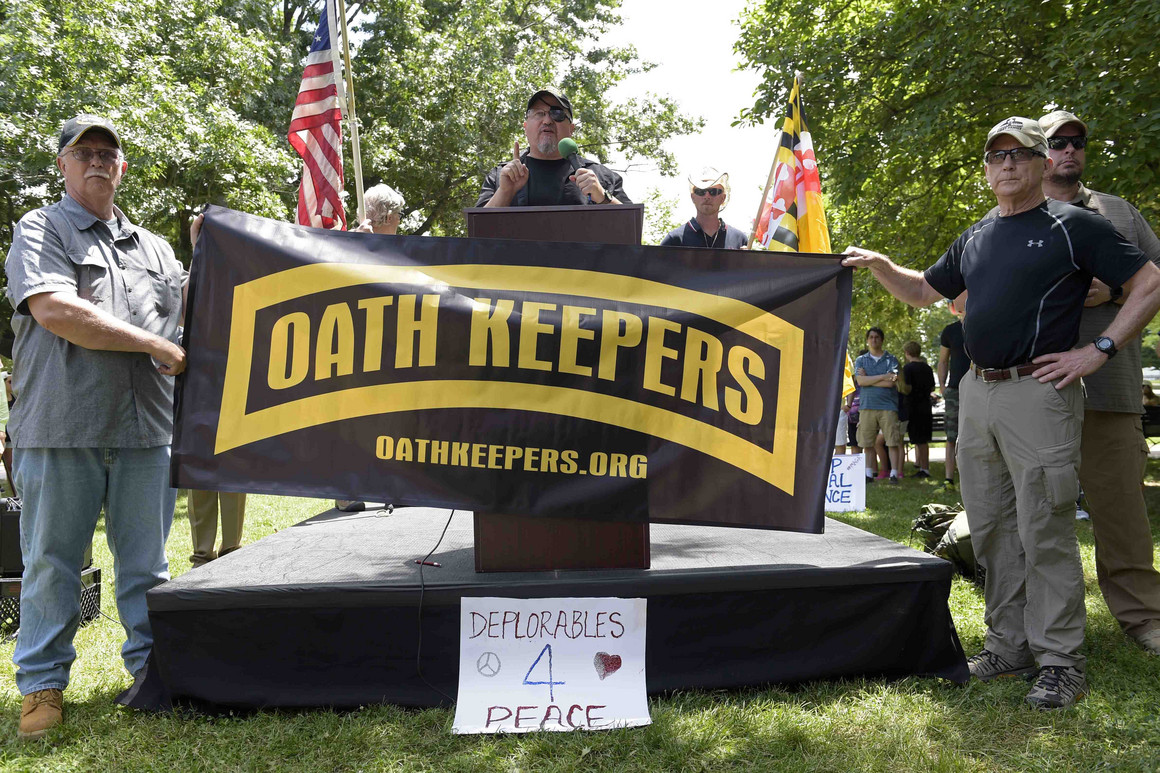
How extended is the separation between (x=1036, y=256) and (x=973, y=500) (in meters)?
0.95

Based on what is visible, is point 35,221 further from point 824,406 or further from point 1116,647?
point 1116,647

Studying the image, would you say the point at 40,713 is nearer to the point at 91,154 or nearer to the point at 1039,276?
the point at 91,154

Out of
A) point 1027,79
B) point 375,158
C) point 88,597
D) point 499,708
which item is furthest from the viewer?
point 375,158

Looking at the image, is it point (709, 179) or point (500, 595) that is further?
point (709, 179)

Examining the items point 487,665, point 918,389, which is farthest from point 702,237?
point 918,389

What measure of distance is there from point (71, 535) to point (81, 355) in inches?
24.6

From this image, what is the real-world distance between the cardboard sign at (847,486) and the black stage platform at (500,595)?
3.72 m

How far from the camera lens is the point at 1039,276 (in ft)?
9.24

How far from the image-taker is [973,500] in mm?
3129

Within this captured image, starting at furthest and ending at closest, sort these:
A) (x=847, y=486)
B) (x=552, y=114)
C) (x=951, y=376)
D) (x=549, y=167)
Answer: (x=951, y=376) < (x=847, y=486) < (x=549, y=167) < (x=552, y=114)

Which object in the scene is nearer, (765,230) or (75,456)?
(75,456)

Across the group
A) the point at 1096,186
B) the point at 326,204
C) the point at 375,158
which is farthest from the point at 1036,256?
the point at 375,158

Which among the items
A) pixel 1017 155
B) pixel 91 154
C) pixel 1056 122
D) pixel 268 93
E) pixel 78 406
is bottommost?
pixel 78 406

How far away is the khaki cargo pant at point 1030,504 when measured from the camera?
9.20 ft
